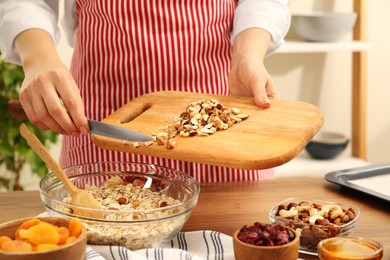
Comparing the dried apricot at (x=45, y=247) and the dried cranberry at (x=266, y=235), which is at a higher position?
the dried apricot at (x=45, y=247)

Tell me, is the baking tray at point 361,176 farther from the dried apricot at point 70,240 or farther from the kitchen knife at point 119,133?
the dried apricot at point 70,240

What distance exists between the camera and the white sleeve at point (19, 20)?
173cm

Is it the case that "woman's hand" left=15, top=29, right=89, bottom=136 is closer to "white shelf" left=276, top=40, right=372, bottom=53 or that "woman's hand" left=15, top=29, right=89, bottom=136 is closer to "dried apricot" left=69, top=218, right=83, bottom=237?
"dried apricot" left=69, top=218, right=83, bottom=237

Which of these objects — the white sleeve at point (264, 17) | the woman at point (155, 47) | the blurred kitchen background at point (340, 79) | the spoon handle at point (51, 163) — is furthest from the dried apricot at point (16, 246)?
the blurred kitchen background at point (340, 79)

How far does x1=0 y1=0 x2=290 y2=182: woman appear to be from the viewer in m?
1.79

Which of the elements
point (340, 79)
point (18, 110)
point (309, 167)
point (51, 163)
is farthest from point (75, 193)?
point (340, 79)

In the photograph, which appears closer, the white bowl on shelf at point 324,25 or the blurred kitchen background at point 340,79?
the white bowl on shelf at point 324,25

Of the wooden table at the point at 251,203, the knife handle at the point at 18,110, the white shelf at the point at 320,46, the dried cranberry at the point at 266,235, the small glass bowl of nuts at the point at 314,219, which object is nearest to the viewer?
the dried cranberry at the point at 266,235

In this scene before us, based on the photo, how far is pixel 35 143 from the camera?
4.57 feet

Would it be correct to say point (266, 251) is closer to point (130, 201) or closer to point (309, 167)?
point (130, 201)

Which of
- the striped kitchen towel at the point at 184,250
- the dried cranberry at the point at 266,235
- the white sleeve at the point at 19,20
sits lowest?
the striped kitchen towel at the point at 184,250

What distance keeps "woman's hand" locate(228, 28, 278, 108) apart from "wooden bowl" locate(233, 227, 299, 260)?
1.64 feet

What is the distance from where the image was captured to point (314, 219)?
1333 millimetres

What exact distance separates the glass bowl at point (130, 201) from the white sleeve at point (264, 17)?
0.53 metres
